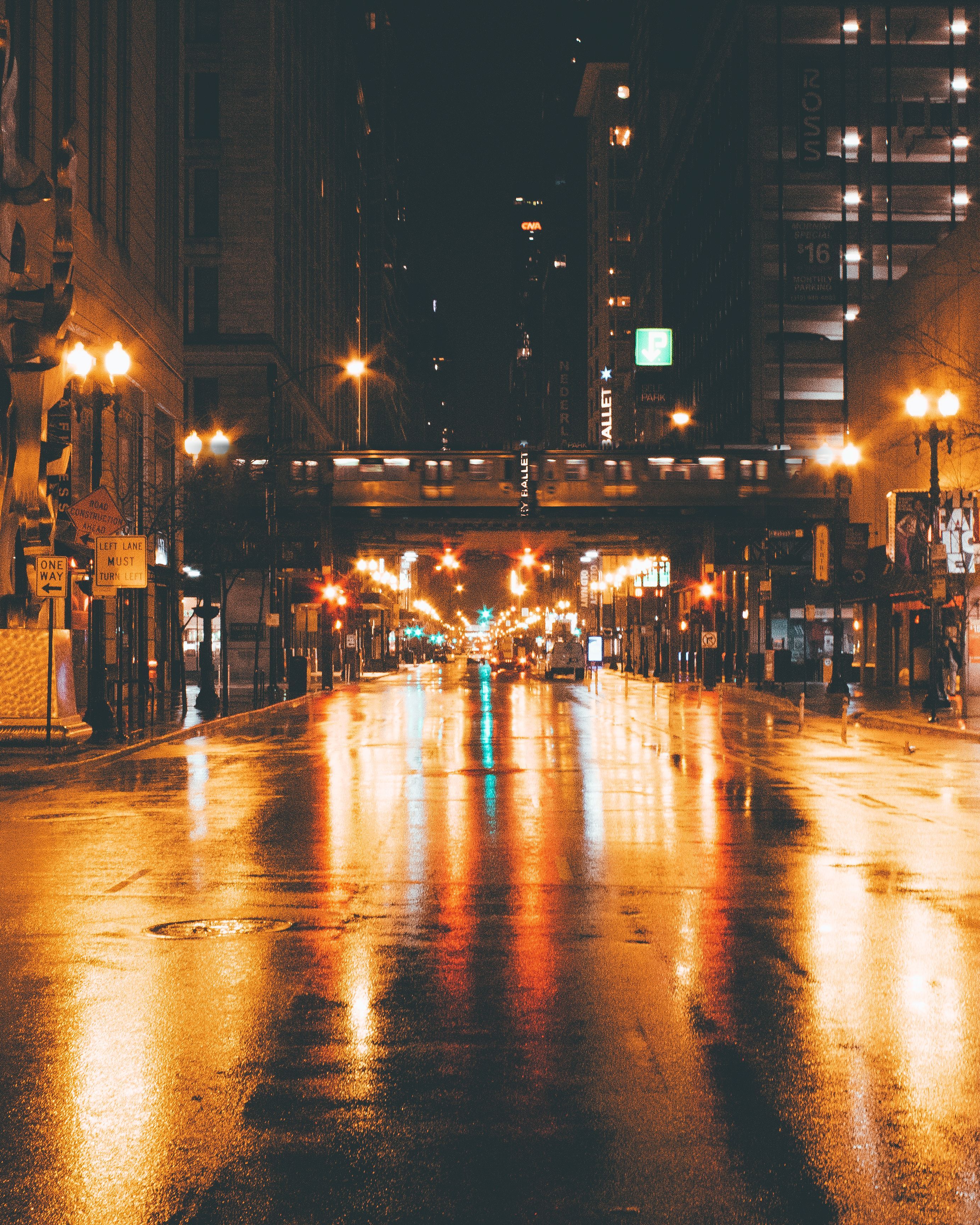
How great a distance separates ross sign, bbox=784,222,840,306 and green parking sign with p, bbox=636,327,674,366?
1060 inches

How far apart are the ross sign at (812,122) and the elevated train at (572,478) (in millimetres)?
16459

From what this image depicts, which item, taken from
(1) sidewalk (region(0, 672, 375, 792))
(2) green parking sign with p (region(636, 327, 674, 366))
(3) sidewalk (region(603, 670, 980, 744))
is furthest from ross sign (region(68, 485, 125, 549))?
(2) green parking sign with p (region(636, 327, 674, 366))

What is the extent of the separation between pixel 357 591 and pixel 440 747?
64521mm

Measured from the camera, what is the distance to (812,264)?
77.2 metres

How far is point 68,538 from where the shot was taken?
3481 cm

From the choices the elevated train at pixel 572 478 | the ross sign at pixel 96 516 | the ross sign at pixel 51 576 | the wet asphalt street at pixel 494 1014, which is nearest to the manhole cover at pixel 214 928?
the wet asphalt street at pixel 494 1014

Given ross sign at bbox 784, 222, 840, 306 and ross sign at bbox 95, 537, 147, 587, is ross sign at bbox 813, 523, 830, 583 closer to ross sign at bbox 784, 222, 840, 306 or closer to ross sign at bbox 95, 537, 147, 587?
ross sign at bbox 784, 222, 840, 306

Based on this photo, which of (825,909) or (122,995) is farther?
(825,909)

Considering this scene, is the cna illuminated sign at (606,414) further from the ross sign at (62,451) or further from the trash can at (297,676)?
the ross sign at (62,451)

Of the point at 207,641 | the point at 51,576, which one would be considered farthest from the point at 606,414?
the point at 51,576

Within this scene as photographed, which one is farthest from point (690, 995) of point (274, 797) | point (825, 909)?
point (274, 797)

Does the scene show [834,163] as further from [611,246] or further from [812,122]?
[611,246]

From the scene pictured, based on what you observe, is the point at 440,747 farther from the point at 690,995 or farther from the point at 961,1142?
the point at 961,1142

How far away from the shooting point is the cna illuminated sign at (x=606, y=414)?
156625 millimetres
